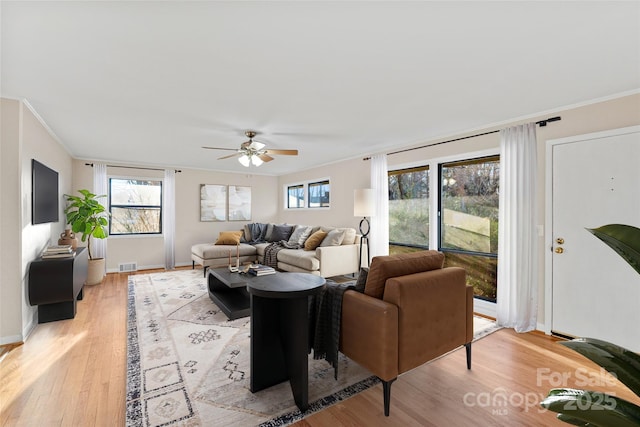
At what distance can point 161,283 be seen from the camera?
5.06m

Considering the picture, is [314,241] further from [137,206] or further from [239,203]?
[137,206]

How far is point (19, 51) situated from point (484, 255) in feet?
15.7

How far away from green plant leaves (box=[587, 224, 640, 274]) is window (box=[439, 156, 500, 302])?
10.7 feet

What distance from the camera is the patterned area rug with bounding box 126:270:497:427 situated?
6.09ft

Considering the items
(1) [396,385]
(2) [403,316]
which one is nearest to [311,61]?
(2) [403,316]

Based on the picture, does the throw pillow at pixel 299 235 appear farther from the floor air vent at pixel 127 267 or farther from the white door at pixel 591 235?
the white door at pixel 591 235

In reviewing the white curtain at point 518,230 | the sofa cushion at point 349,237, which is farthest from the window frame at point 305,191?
the white curtain at point 518,230

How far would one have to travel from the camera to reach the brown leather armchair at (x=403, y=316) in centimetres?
188

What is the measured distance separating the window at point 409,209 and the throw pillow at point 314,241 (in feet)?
3.96

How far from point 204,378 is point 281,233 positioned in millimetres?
4313

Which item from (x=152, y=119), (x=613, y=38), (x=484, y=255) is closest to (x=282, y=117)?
(x=152, y=119)

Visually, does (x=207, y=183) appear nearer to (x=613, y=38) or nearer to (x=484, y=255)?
(x=484, y=255)

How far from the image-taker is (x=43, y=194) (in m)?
3.48

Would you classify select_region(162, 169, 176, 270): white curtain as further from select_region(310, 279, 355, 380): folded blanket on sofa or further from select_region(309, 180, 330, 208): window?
select_region(310, 279, 355, 380): folded blanket on sofa
